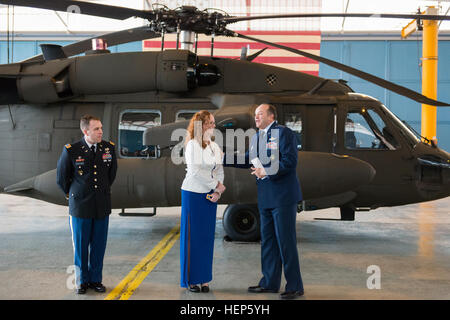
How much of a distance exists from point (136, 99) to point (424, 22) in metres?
12.7

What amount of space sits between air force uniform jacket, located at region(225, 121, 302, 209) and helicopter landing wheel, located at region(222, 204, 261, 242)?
2.46 m

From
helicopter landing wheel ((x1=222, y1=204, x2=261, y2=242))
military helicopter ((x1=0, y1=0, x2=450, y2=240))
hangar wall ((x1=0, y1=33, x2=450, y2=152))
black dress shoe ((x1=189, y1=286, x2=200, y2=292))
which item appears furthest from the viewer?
hangar wall ((x1=0, y1=33, x2=450, y2=152))

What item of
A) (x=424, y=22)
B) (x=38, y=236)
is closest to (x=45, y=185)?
(x=38, y=236)

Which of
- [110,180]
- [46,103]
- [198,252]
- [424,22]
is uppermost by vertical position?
[424,22]

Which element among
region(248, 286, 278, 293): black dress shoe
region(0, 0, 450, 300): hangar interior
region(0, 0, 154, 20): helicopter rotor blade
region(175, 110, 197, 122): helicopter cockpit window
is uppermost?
region(0, 0, 154, 20): helicopter rotor blade

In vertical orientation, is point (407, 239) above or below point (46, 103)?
below

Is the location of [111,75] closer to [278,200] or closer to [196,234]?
[196,234]

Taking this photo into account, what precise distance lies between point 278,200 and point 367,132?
3429mm

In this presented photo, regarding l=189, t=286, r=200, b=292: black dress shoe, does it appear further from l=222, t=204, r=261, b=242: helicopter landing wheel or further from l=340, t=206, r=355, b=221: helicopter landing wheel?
l=340, t=206, r=355, b=221: helicopter landing wheel

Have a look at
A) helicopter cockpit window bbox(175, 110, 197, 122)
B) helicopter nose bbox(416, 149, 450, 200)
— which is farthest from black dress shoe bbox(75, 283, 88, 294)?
helicopter nose bbox(416, 149, 450, 200)

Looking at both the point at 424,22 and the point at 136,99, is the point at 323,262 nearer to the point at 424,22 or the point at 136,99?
Answer: the point at 136,99

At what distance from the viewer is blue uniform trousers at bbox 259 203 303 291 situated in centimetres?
411

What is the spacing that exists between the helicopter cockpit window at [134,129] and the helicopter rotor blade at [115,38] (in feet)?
4.19

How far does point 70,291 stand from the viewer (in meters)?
4.38
